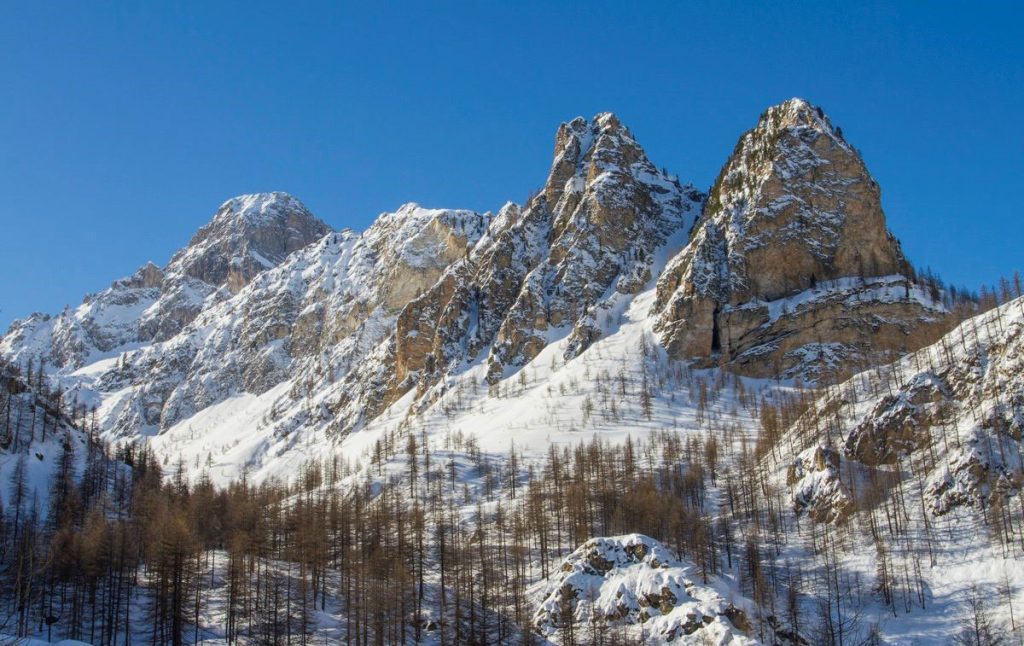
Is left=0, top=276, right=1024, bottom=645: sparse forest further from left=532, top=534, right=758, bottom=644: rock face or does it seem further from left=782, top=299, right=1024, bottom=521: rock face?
left=532, top=534, right=758, bottom=644: rock face

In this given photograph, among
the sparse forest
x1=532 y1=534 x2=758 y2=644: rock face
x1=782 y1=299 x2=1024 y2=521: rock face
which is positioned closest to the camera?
x1=532 y1=534 x2=758 y2=644: rock face

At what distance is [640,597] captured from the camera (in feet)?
276

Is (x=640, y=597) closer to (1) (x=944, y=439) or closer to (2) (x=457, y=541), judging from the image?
(2) (x=457, y=541)

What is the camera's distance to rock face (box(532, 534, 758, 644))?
77.7 meters

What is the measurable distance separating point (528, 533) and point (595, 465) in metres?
32.8

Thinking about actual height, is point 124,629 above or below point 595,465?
below

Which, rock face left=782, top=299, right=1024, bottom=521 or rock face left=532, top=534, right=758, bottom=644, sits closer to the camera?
rock face left=532, top=534, right=758, bottom=644

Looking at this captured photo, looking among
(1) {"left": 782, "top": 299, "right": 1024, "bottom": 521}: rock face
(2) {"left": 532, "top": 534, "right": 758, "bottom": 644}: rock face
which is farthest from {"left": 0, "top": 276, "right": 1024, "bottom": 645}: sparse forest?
(2) {"left": 532, "top": 534, "right": 758, "bottom": 644}: rock face

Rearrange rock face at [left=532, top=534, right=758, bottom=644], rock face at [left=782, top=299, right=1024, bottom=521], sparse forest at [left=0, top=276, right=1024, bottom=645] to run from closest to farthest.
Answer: rock face at [left=532, top=534, right=758, bottom=644] < sparse forest at [left=0, top=276, right=1024, bottom=645] < rock face at [left=782, top=299, right=1024, bottom=521]

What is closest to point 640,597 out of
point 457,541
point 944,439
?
point 457,541

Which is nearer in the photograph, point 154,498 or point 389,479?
point 154,498

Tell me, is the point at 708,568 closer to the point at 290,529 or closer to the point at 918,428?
the point at 918,428

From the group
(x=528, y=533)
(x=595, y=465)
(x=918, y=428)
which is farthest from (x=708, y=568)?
(x=595, y=465)

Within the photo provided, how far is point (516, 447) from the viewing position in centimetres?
18588
